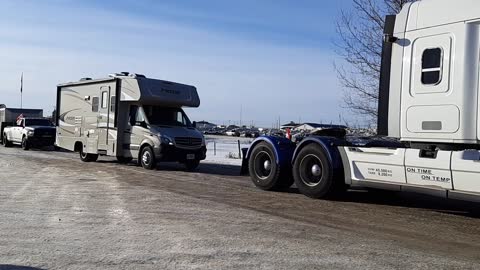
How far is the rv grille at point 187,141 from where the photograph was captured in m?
18.5

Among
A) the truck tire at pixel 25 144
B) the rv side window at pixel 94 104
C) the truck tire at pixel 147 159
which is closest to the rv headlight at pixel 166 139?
the truck tire at pixel 147 159

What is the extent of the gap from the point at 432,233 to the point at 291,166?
4813 millimetres

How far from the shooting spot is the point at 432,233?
8055 mm

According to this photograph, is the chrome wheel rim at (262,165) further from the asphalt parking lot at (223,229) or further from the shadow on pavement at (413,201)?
the shadow on pavement at (413,201)

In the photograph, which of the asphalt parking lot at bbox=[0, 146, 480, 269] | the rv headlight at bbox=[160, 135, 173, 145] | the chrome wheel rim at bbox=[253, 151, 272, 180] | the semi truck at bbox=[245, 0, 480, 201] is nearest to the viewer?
the asphalt parking lot at bbox=[0, 146, 480, 269]

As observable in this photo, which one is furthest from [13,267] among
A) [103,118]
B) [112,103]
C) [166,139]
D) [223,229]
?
[103,118]

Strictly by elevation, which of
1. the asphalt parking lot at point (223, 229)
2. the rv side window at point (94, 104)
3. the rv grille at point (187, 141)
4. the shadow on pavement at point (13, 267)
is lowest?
the shadow on pavement at point (13, 267)

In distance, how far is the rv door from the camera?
19.8 metres

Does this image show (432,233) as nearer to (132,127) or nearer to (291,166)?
(291,166)

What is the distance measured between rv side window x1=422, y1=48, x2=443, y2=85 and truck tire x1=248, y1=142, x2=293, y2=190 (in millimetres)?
4137

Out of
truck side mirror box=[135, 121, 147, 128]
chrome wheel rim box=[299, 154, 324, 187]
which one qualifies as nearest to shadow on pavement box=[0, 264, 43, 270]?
chrome wheel rim box=[299, 154, 324, 187]

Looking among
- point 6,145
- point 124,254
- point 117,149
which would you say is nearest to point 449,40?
point 124,254

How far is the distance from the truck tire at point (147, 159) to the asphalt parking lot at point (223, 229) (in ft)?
16.4

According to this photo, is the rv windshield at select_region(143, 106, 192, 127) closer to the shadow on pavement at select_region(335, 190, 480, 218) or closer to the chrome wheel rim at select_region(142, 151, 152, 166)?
the chrome wheel rim at select_region(142, 151, 152, 166)
